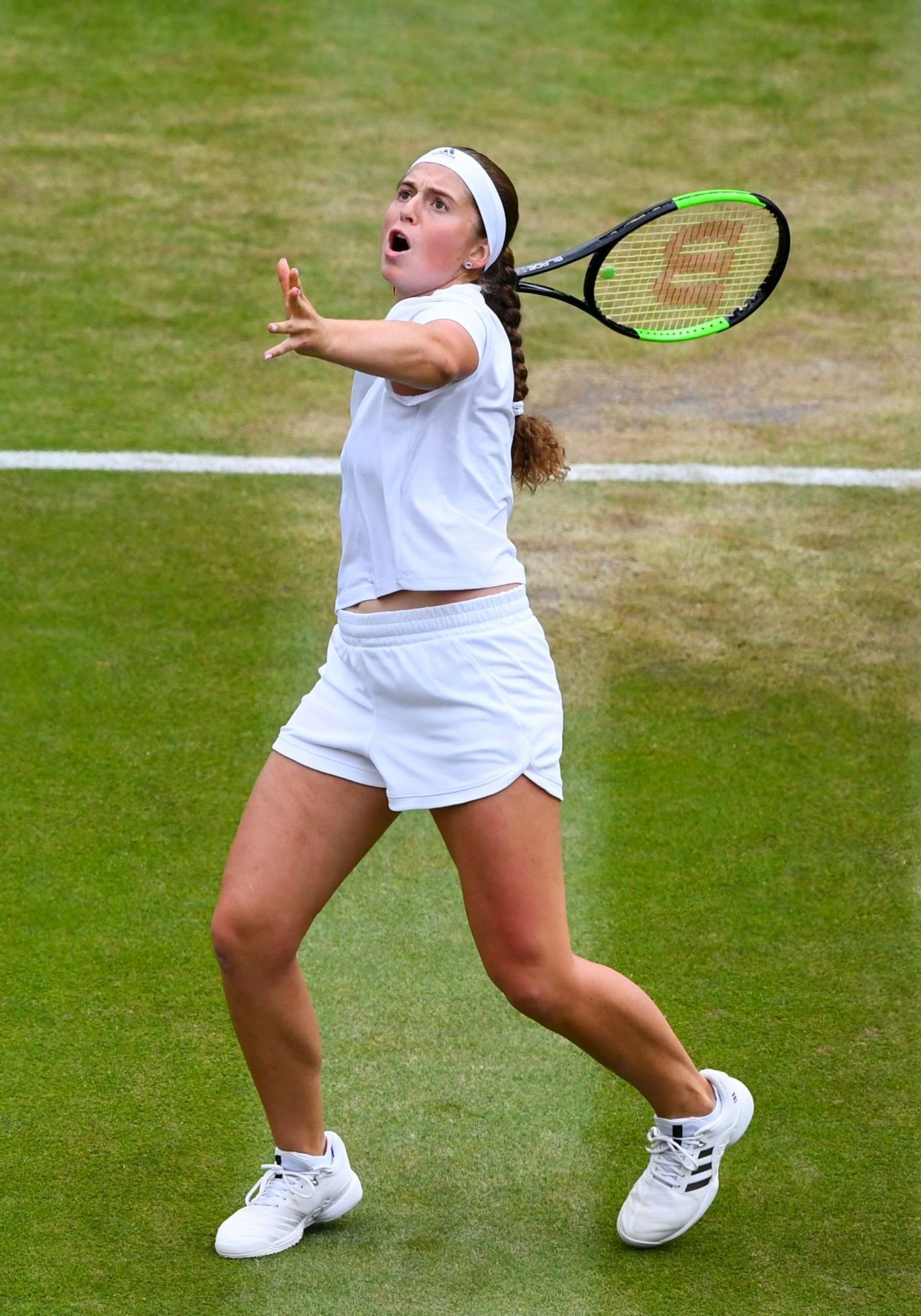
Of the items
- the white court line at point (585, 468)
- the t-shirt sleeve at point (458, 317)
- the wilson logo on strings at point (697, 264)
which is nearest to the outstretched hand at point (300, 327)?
the t-shirt sleeve at point (458, 317)

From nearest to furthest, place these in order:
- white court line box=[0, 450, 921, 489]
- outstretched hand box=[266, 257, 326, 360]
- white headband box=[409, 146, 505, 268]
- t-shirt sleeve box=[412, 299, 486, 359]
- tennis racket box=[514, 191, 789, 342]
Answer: outstretched hand box=[266, 257, 326, 360] < t-shirt sleeve box=[412, 299, 486, 359] < white headband box=[409, 146, 505, 268] < tennis racket box=[514, 191, 789, 342] < white court line box=[0, 450, 921, 489]

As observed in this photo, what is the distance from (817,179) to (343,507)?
22.1 ft

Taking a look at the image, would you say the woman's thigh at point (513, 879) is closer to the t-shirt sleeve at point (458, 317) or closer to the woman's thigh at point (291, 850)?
the woman's thigh at point (291, 850)

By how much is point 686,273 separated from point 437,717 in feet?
4.97

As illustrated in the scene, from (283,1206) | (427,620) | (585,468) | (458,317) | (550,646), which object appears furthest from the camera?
(585,468)

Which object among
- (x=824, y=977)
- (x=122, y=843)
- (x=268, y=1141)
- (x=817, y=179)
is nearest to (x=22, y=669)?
(x=122, y=843)

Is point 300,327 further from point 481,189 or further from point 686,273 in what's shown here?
point 686,273

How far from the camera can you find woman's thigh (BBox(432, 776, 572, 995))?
3.10m

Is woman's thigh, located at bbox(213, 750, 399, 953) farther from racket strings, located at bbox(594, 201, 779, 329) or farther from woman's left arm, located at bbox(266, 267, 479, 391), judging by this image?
racket strings, located at bbox(594, 201, 779, 329)

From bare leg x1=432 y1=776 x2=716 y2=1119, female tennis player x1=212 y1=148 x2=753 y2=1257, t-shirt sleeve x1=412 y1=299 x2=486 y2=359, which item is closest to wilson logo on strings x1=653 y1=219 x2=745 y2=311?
female tennis player x1=212 y1=148 x2=753 y2=1257

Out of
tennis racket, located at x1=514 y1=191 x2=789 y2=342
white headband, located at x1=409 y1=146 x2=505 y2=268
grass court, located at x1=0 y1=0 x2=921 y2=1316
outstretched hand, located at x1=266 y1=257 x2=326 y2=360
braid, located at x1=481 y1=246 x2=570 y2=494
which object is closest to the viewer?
outstretched hand, located at x1=266 y1=257 x2=326 y2=360

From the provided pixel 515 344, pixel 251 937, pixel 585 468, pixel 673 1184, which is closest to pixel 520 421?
pixel 515 344

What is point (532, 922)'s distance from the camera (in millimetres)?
3121

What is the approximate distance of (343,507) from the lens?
10.6ft
